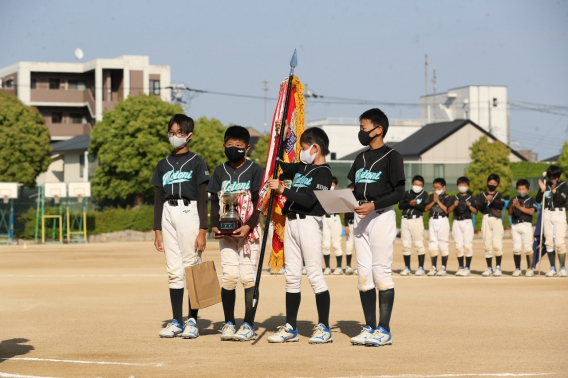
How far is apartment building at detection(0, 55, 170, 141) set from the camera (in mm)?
70312

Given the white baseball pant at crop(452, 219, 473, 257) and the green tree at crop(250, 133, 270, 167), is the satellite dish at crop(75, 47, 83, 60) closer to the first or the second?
the green tree at crop(250, 133, 270, 167)

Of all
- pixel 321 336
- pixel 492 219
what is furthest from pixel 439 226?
pixel 321 336

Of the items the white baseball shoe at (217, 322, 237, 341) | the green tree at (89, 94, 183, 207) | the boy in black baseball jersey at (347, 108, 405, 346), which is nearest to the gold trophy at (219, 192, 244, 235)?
→ the white baseball shoe at (217, 322, 237, 341)

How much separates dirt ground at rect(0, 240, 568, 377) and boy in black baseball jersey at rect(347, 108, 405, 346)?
41cm

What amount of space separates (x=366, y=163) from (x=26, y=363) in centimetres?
389

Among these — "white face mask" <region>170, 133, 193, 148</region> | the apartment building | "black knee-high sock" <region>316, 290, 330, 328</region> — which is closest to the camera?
"black knee-high sock" <region>316, 290, 330, 328</region>

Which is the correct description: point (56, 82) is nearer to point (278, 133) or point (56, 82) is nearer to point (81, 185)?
point (81, 185)

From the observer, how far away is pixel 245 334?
8.56m

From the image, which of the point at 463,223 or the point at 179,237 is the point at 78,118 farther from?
the point at 179,237

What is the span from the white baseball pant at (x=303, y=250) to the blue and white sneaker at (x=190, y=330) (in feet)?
3.71

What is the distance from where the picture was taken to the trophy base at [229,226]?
855 cm

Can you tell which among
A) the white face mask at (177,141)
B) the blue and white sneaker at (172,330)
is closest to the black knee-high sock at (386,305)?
the blue and white sneaker at (172,330)

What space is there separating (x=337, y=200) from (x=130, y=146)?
4035 cm

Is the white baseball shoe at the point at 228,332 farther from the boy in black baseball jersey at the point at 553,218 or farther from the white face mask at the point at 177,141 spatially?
the boy in black baseball jersey at the point at 553,218
